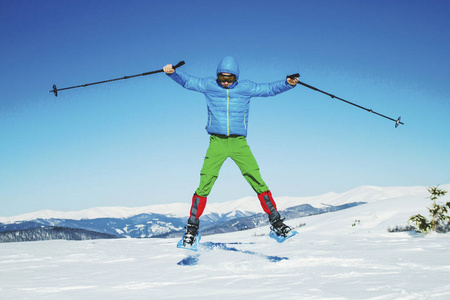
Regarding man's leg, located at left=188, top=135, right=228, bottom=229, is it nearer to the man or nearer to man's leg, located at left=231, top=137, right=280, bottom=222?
the man

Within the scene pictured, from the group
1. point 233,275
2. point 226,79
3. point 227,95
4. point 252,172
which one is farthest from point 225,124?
point 233,275

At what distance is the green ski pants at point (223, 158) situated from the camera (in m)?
5.33

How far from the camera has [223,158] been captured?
17.5ft

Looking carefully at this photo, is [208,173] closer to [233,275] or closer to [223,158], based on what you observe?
[223,158]

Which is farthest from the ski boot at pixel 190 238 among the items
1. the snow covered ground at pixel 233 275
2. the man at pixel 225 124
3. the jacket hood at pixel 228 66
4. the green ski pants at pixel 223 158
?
the jacket hood at pixel 228 66

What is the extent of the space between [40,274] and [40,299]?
53.2 inches

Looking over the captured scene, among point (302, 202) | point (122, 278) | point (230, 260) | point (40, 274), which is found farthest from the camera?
point (302, 202)

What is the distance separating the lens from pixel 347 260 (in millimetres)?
4129

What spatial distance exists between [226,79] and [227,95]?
255mm

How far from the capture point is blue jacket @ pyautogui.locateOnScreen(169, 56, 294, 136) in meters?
5.31

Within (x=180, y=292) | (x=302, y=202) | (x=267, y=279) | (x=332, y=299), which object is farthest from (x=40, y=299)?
(x=302, y=202)

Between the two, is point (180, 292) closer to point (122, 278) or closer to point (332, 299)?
point (122, 278)

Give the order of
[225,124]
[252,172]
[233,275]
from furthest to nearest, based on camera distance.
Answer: [252,172], [225,124], [233,275]

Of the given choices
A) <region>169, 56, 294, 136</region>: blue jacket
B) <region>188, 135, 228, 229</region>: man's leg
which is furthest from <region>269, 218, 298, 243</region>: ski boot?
<region>169, 56, 294, 136</region>: blue jacket
